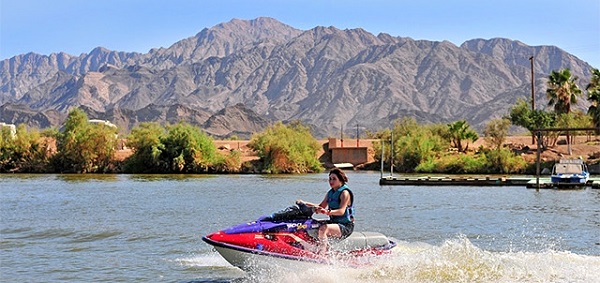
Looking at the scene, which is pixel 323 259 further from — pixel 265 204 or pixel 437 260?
pixel 265 204

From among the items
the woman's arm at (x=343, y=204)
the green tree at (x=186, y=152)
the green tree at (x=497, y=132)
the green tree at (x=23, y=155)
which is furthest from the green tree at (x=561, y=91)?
the woman's arm at (x=343, y=204)

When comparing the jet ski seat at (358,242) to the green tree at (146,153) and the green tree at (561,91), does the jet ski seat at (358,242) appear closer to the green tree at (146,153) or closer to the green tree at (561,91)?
the green tree at (146,153)

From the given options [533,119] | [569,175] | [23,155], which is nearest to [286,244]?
[569,175]

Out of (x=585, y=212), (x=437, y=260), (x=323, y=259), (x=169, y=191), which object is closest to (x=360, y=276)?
(x=323, y=259)

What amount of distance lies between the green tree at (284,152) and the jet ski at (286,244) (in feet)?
214

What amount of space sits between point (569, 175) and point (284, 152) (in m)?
36.5

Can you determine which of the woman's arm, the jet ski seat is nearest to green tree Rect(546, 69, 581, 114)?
the jet ski seat

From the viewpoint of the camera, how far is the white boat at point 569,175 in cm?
4928

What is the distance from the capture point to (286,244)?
14.9m

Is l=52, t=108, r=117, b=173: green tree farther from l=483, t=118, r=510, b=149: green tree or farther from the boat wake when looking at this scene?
the boat wake

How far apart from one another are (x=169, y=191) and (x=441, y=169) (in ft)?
128

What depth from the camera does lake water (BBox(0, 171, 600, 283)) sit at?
52.5 feet

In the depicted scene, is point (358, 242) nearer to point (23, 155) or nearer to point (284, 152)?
point (284, 152)

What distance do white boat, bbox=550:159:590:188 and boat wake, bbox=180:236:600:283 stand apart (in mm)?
33581
